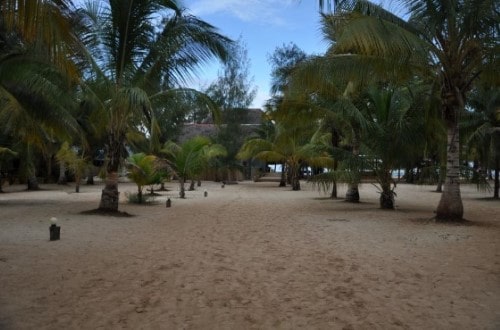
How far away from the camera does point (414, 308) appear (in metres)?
4.53

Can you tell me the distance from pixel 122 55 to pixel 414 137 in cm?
820

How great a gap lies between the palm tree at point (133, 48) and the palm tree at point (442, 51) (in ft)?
11.3

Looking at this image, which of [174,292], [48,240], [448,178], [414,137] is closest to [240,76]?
[414,137]

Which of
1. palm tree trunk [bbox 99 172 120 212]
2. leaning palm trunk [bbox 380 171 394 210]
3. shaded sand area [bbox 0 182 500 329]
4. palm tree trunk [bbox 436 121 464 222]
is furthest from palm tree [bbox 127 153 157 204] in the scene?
palm tree trunk [bbox 436 121 464 222]

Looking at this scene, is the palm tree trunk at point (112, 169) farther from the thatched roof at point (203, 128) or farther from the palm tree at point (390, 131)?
the thatched roof at point (203, 128)

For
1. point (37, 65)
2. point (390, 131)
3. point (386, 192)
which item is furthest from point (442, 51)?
point (37, 65)

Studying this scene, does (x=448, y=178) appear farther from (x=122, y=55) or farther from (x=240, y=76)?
(x=240, y=76)

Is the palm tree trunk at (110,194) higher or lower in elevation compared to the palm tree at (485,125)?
lower

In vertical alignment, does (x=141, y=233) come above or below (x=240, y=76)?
below

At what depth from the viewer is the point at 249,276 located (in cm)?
586

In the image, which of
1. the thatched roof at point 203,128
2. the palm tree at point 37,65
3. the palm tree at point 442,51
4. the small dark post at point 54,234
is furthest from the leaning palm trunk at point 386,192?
the thatched roof at point 203,128

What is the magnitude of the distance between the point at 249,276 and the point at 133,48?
826 cm

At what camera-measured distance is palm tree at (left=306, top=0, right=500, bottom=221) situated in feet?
31.9

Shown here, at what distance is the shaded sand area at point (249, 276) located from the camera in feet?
13.9
